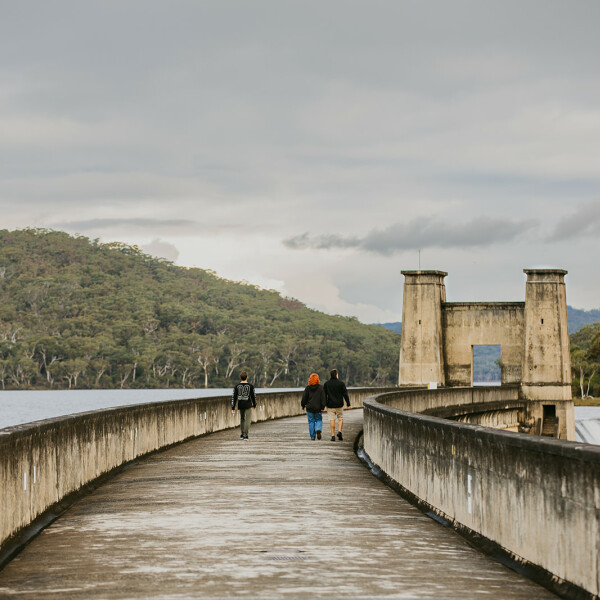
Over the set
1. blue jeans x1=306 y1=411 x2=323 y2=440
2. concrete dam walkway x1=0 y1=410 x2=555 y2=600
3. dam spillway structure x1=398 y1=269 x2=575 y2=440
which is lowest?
concrete dam walkway x1=0 y1=410 x2=555 y2=600

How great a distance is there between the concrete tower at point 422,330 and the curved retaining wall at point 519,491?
41987mm

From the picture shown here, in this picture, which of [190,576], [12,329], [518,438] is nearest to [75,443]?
[190,576]

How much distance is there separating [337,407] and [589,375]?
155m

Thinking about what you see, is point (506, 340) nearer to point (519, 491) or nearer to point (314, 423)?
point (314, 423)

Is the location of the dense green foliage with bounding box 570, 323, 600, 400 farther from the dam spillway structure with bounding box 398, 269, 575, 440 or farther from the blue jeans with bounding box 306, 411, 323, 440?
the blue jeans with bounding box 306, 411, 323, 440

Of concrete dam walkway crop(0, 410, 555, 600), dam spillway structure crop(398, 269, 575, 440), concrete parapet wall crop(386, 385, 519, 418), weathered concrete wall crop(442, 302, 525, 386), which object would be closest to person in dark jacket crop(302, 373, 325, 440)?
concrete parapet wall crop(386, 385, 519, 418)

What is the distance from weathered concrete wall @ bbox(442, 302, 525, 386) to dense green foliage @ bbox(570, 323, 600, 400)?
83527 millimetres

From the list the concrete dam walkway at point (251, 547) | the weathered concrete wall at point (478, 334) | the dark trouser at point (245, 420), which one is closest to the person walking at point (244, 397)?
the dark trouser at point (245, 420)

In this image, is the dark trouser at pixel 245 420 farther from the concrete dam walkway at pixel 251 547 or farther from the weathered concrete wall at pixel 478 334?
the weathered concrete wall at pixel 478 334

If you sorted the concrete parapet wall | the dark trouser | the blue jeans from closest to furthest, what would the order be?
1. the blue jeans
2. the dark trouser
3. the concrete parapet wall

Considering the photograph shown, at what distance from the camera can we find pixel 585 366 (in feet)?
528

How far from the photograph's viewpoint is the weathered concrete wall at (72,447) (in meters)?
9.83

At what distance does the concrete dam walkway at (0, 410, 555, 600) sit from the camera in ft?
24.7

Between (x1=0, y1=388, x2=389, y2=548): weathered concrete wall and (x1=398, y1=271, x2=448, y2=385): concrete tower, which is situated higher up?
(x1=398, y1=271, x2=448, y2=385): concrete tower
